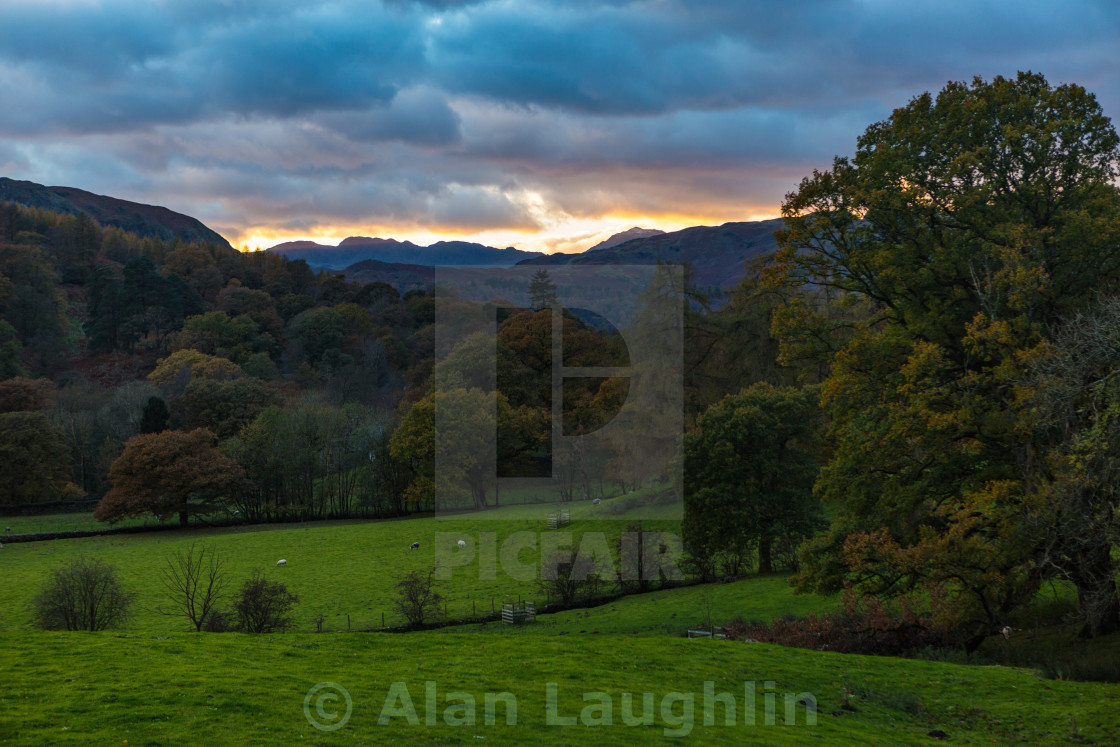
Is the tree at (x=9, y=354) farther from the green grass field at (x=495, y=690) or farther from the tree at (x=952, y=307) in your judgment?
the tree at (x=952, y=307)

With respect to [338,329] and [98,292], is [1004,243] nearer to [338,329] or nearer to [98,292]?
[338,329]

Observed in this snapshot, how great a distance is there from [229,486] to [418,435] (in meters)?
14.9

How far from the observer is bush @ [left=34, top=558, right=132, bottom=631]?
24.6 meters

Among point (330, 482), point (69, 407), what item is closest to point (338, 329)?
point (69, 407)

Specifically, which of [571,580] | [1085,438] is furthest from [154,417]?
[1085,438]

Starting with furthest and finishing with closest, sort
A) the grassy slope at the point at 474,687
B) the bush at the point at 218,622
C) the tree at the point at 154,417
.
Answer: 1. the tree at the point at 154,417
2. the bush at the point at 218,622
3. the grassy slope at the point at 474,687

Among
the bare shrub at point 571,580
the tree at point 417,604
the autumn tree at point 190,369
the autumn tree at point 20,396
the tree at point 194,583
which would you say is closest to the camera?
the tree at point 194,583

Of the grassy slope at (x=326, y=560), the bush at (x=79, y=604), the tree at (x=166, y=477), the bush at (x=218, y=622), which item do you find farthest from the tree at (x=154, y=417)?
the bush at (x=218, y=622)

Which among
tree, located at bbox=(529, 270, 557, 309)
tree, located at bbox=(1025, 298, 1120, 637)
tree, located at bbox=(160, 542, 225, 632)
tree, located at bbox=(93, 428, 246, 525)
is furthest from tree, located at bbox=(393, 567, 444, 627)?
tree, located at bbox=(529, 270, 557, 309)

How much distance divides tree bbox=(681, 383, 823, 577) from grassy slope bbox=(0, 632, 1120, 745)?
41.9 ft

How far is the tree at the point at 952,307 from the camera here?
16.3 m

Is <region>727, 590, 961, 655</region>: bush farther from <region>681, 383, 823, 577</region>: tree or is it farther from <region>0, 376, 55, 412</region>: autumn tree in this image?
<region>0, 376, 55, 412</region>: autumn tree

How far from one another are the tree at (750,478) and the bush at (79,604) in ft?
73.1

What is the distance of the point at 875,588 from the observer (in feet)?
60.9
